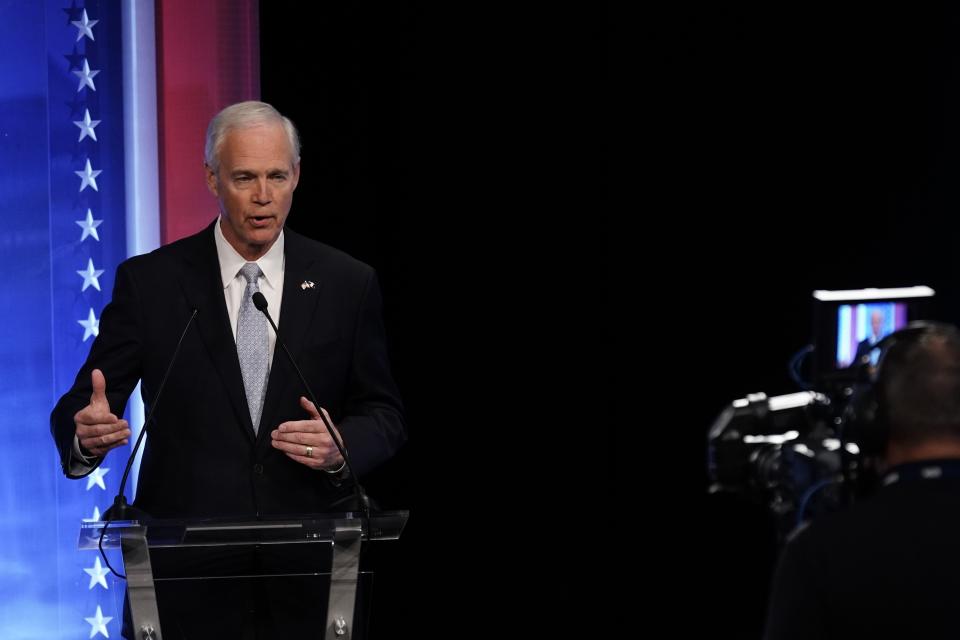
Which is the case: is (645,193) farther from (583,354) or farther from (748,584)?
(748,584)

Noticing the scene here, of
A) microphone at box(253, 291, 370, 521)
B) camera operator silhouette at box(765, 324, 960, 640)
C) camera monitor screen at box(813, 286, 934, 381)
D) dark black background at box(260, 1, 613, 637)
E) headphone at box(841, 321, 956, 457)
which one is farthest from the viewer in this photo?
dark black background at box(260, 1, 613, 637)

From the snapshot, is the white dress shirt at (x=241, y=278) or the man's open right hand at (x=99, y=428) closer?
the man's open right hand at (x=99, y=428)

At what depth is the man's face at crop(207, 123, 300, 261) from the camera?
2553mm

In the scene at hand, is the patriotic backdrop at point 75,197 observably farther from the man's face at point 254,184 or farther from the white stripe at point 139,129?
the man's face at point 254,184

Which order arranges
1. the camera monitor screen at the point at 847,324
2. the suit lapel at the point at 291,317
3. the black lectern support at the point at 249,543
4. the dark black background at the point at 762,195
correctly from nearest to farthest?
the black lectern support at the point at 249,543 < the suit lapel at the point at 291,317 < the camera monitor screen at the point at 847,324 < the dark black background at the point at 762,195

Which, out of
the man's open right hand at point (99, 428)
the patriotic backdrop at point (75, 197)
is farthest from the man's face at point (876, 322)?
the patriotic backdrop at point (75, 197)

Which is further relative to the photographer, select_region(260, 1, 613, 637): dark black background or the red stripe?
select_region(260, 1, 613, 637): dark black background

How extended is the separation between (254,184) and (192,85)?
4.00 ft

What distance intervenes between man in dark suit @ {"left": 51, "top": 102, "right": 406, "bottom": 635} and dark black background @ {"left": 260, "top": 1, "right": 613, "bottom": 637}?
142 centimetres

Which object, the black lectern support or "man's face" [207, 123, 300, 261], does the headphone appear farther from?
"man's face" [207, 123, 300, 261]

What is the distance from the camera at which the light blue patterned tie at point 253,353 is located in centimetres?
250

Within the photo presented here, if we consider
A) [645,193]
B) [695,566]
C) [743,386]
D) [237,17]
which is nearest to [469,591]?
[695,566]

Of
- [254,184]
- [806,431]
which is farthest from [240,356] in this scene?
[806,431]

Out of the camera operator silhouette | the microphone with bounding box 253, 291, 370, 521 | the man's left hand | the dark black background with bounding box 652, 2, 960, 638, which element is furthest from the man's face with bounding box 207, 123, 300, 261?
the dark black background with bounding box 652, 2, 960, 638
